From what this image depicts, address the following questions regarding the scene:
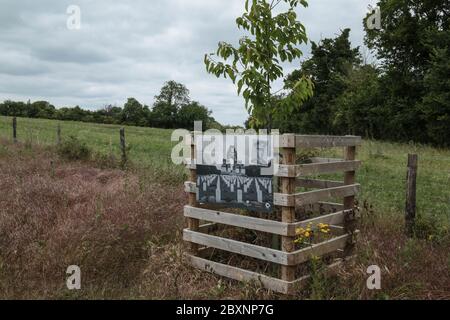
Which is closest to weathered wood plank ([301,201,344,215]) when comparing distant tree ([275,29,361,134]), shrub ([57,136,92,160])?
shrub ([57,136,92,160])

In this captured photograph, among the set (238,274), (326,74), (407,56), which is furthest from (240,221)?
(326,74)

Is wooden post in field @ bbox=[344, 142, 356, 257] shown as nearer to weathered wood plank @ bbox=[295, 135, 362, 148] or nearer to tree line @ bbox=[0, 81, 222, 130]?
weathered wood plank @ bbox=[295, 135, 362, 148]

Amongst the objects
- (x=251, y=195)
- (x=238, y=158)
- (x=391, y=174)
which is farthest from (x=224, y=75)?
(x=391, y=174)

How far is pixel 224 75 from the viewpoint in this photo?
5.47 meters

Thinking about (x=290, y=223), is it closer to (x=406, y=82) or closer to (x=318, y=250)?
(x=318, y=250)

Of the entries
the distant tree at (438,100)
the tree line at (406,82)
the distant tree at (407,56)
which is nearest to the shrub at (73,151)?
the tree line at (406,82)

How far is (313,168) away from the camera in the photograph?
16.5 ft

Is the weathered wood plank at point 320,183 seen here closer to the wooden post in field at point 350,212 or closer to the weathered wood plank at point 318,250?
the wooden post in field at point 350,212

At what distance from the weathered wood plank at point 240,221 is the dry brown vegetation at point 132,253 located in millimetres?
569

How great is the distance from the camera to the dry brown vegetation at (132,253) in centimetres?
496

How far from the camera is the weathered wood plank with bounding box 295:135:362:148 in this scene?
480 centimetres

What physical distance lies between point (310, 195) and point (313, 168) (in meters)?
0.30

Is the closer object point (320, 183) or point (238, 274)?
point (238, 274)
